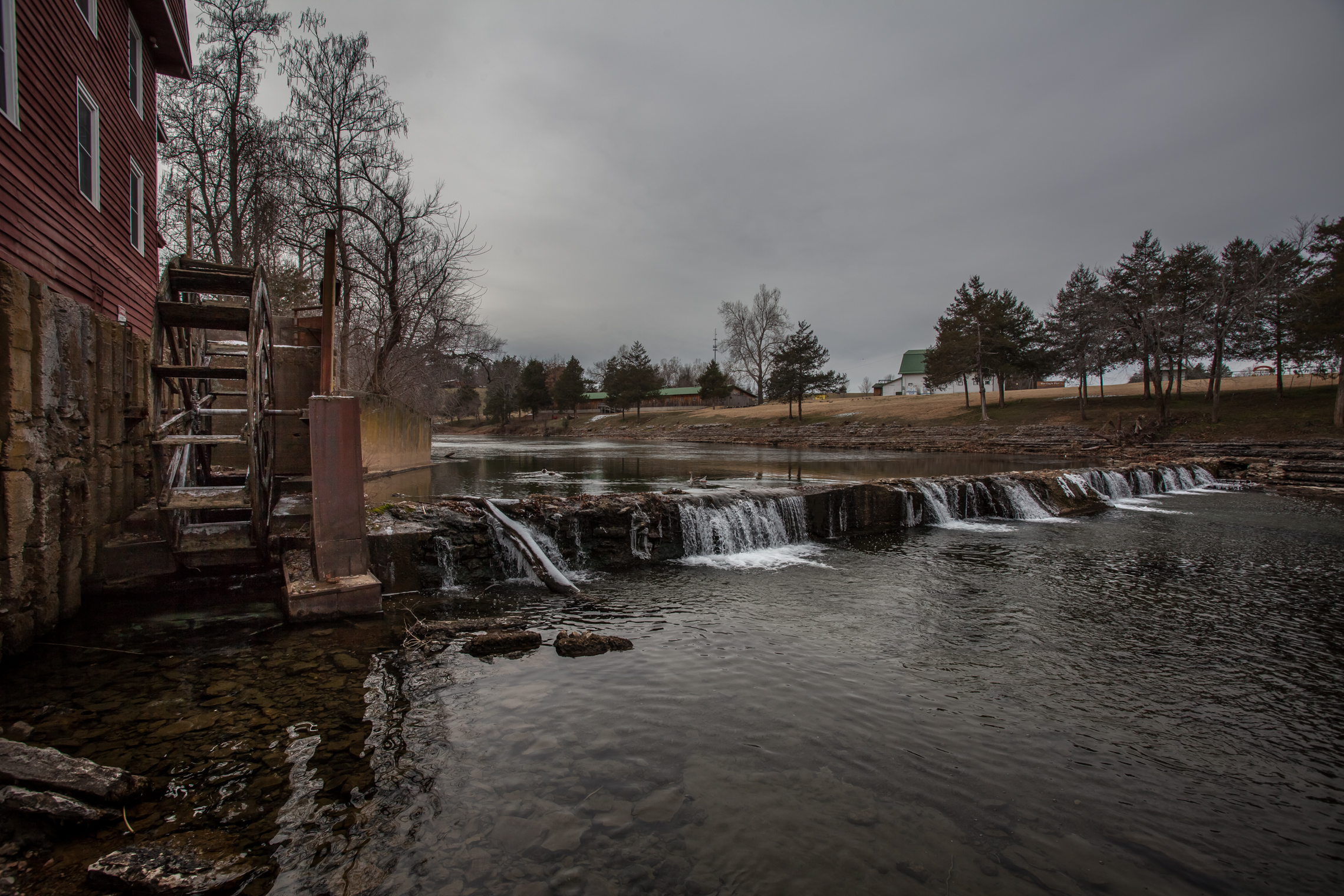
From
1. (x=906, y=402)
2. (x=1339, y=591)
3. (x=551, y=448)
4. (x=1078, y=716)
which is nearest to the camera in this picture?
(x=1078, y=716)

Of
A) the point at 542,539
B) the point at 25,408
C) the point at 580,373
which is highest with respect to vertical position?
the point at 580,373

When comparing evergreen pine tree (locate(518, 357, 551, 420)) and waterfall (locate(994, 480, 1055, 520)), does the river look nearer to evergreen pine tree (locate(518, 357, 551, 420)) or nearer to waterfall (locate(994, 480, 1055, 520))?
waterfall (locate(994, 480, 1055, 520))

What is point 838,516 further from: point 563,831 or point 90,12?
point 90,12

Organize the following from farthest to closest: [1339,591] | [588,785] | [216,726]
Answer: [1339,591], [216,726], [588,785]

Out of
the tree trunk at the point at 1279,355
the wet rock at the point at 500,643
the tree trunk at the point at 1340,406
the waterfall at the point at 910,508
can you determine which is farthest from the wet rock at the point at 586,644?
the tree trunk at the point at 1279,355

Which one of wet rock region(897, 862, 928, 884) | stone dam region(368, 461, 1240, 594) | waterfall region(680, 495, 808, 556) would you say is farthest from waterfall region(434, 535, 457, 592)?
wet rock region(897, 862, 928, 884)

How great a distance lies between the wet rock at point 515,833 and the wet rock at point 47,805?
216cm

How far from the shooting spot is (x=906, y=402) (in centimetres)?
5666

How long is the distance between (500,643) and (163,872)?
3.44 metres

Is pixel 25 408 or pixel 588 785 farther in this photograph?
pixel 25 408

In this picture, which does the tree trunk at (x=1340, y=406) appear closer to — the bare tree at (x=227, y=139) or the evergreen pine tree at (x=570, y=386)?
the bare tree at (x=227, y=139)

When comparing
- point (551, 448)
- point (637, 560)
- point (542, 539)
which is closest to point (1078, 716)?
point (637, 560)

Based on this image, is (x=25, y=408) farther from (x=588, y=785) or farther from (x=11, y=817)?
(x=588, y=785)

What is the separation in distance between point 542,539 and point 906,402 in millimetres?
52805
